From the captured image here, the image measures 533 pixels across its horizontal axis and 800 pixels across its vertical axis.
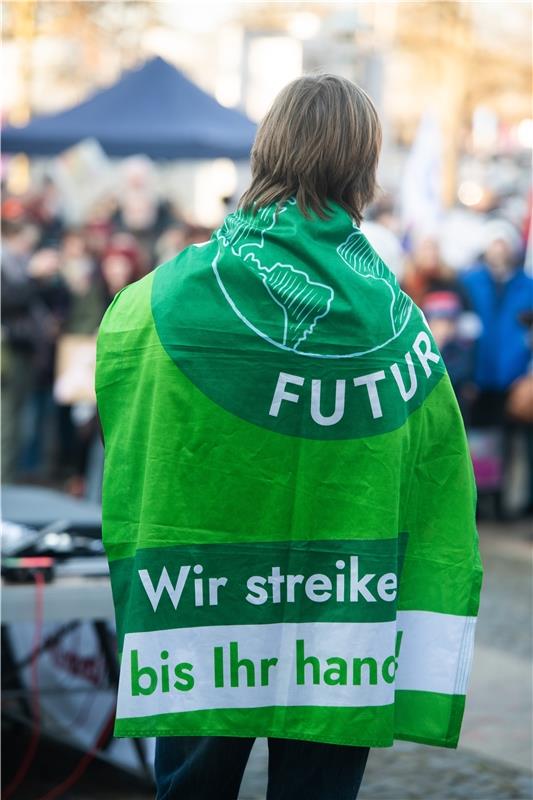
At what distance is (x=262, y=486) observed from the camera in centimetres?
234

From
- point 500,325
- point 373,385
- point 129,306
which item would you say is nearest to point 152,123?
point 500,325

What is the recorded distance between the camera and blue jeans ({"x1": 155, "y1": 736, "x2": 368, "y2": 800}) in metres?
2.37

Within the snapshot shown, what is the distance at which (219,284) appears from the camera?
2.33 metres

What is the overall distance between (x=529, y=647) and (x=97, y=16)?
19.2 metres

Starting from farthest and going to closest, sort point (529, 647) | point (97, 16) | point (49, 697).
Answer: point (97, 16), point (529, 647), point (49, 697)

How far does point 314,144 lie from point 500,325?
8060mm

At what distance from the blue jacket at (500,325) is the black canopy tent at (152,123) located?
2.58m

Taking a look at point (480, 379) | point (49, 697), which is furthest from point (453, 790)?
point (480, 379)

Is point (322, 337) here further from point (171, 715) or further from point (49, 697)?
point (49, 697)

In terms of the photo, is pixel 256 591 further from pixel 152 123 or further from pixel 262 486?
pixel 152 123

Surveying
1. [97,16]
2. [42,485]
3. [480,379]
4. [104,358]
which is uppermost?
[97,16]

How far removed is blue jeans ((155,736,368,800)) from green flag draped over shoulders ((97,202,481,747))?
0.06 meters

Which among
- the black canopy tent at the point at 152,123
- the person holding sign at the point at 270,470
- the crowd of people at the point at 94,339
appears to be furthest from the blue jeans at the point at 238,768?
the black canopy tent at the point at 152,123

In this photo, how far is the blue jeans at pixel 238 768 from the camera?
2.37m
